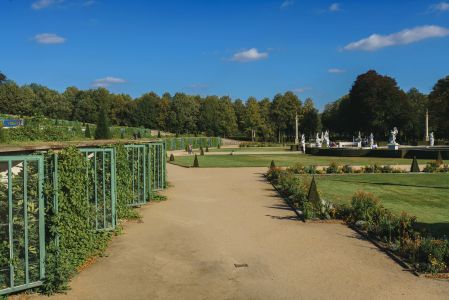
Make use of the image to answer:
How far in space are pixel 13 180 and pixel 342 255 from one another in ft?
22.5

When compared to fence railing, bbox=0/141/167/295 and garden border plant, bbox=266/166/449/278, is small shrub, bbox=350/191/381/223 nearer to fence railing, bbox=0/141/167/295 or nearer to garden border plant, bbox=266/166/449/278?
garden border plant, bbox=266/166/449/278

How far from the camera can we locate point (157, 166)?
18938 mm

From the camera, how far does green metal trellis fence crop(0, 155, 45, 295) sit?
6.90 m

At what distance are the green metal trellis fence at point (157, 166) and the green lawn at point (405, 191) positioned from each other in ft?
23.4

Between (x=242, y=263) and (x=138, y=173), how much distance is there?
24.0ft

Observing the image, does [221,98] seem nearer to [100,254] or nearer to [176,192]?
[176,192]

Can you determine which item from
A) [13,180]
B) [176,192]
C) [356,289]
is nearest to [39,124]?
Answer: [176,192]

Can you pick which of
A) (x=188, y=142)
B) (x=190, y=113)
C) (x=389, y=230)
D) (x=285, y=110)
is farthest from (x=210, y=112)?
(x=389, y=230)

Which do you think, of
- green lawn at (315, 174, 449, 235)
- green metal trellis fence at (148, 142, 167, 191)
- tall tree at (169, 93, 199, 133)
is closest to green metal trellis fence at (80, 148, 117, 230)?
green metal trellis fence at (148, 142, 167, 191)

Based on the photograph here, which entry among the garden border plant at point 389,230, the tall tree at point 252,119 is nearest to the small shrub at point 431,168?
the garden border plant at point 389,230

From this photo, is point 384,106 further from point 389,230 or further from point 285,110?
point 389,230

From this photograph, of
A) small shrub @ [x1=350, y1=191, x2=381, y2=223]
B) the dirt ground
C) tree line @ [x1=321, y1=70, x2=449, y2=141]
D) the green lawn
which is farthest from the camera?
tree line @ [x1=321, y1=70, x2=449, y2=141]

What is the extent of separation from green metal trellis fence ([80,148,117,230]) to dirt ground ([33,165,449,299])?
66 centimetres

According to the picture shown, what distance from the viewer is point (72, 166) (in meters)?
8.55
